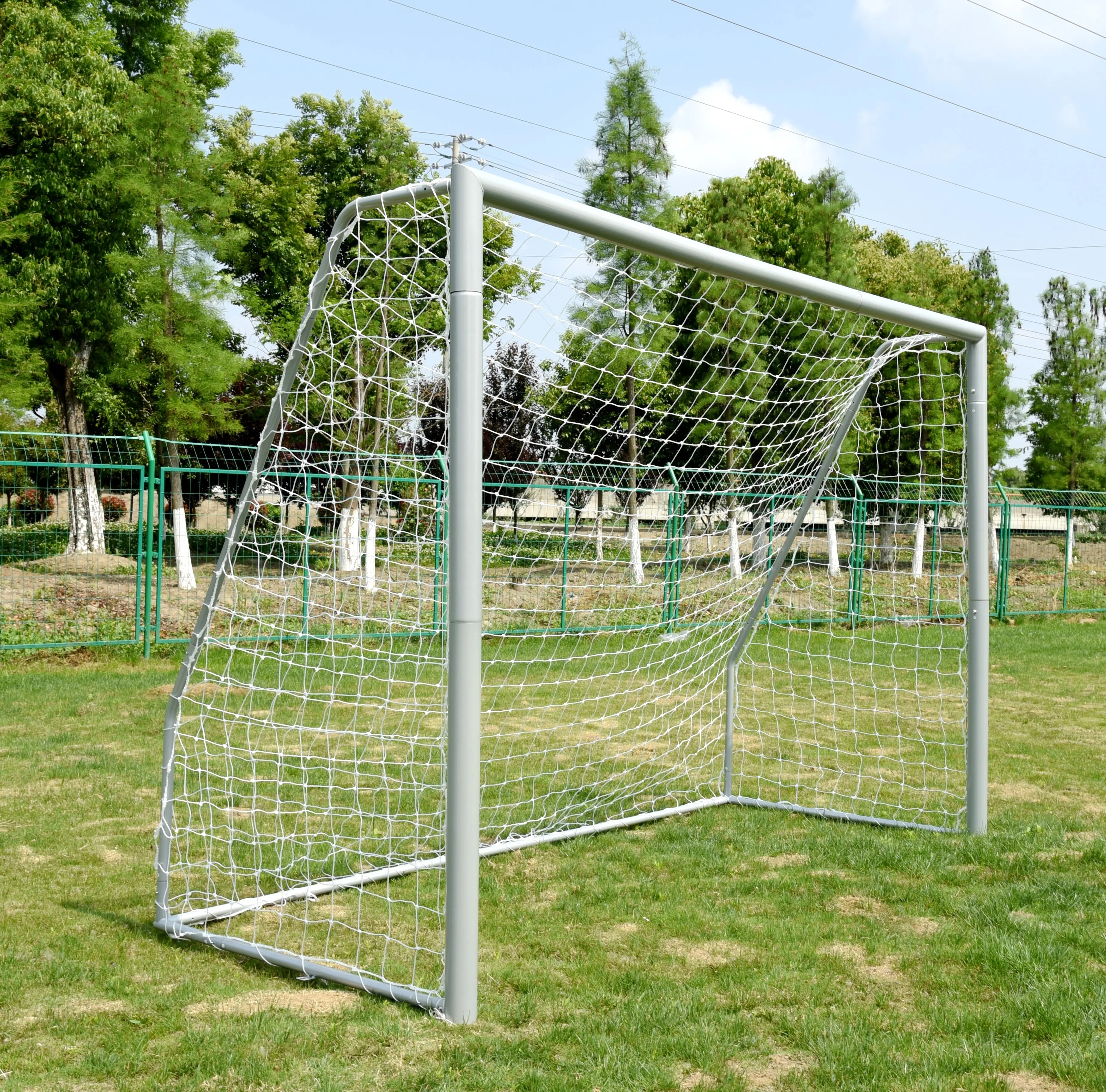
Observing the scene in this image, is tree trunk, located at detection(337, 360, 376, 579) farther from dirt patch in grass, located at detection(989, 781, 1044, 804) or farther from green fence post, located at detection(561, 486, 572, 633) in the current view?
dirt patch in grass, located at detection(989, 781, 1044, 804)

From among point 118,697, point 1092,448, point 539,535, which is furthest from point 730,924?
point 1092,448

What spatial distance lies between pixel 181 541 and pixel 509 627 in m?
4.10

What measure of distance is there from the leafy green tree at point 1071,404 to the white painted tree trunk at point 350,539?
19164 millimetres

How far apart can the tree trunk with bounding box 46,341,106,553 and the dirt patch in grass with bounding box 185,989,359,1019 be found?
5364mm

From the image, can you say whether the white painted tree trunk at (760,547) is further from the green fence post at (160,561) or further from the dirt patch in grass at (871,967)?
the green fence post at (160,561)

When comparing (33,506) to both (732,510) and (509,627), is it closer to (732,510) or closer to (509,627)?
(509,627)

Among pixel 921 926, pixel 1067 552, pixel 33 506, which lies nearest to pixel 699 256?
pixel 921 926

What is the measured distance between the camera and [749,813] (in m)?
5.97

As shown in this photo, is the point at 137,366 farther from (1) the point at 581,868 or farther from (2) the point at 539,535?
(1) the point at 581,868

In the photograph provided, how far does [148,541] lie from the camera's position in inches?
419

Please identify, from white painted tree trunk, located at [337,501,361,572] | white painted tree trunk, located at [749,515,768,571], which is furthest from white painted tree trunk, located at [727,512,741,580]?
white painted tree trunk, located at [337,501,361,572]

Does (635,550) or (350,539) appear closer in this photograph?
(635,550)

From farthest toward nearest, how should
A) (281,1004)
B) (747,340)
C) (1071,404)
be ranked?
(1071,404), (747,340), (281,1004)

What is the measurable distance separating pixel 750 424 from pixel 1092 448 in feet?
76.7
